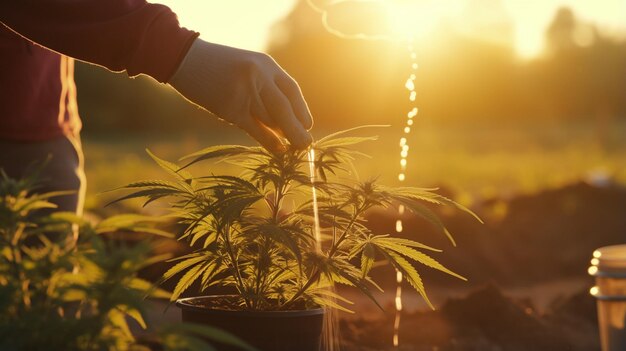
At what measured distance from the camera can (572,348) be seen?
449cm

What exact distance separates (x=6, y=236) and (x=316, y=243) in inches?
38.4

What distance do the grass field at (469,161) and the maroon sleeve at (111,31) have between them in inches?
143

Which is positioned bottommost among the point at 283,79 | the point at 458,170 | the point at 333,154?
the point at 333,154

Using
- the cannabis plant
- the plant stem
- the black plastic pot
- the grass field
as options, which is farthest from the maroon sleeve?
the grass field

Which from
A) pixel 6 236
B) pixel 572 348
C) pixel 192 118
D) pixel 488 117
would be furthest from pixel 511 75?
pixel 6 236

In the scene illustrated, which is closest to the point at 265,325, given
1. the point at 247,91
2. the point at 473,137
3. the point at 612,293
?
the point at 247,91

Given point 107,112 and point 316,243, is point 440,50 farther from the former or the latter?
point 316,243

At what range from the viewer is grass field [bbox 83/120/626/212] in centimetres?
1408

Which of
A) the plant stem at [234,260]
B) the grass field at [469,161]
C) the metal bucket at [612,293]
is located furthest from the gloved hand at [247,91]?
the grass field at [469,161]

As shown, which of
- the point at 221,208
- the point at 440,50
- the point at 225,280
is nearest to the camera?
the point at 221,208

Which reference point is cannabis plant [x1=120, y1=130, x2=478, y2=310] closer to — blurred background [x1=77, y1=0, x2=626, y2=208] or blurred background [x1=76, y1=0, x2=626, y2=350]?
blurred background [x1=76, y1=0, x2=626, y2=350]

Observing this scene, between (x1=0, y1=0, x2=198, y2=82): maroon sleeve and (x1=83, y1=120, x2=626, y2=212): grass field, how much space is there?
362 centimetres

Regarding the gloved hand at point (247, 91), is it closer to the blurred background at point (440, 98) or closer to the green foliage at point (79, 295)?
the green foliage at point (79, 295)

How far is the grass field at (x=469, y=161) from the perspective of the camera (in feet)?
46.2
